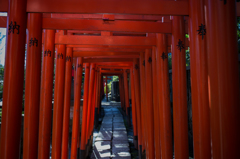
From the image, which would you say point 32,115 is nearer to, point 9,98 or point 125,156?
point 9,98

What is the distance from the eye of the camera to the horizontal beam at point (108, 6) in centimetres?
316

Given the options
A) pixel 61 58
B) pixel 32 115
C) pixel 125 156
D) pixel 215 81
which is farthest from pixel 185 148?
pixel 125 156

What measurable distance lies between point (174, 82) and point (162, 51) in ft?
3.96

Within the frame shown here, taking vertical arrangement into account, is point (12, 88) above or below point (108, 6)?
below

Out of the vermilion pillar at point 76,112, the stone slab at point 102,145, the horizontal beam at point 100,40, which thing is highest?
the horizontal beam at point 100,40

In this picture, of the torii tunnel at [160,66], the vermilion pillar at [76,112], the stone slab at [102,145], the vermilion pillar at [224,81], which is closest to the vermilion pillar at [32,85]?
the torii tunnel at [160,66]

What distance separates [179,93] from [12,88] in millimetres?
2931

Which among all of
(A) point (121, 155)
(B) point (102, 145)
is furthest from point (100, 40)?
(B) point (102, 145)

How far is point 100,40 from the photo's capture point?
4992 millimetres

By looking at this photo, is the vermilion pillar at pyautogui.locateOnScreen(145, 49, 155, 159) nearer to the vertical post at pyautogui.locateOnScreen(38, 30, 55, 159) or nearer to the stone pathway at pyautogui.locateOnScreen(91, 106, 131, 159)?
the stone pathway at pyautogui.locateOnScreen(91, 106, 131, 159)

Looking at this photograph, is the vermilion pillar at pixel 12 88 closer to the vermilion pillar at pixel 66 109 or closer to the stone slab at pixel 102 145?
the vermilion pillar at pixel 66 109

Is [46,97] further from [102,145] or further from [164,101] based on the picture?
[102,145]

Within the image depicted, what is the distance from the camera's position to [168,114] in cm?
448

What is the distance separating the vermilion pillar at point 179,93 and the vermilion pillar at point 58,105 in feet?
9.72
